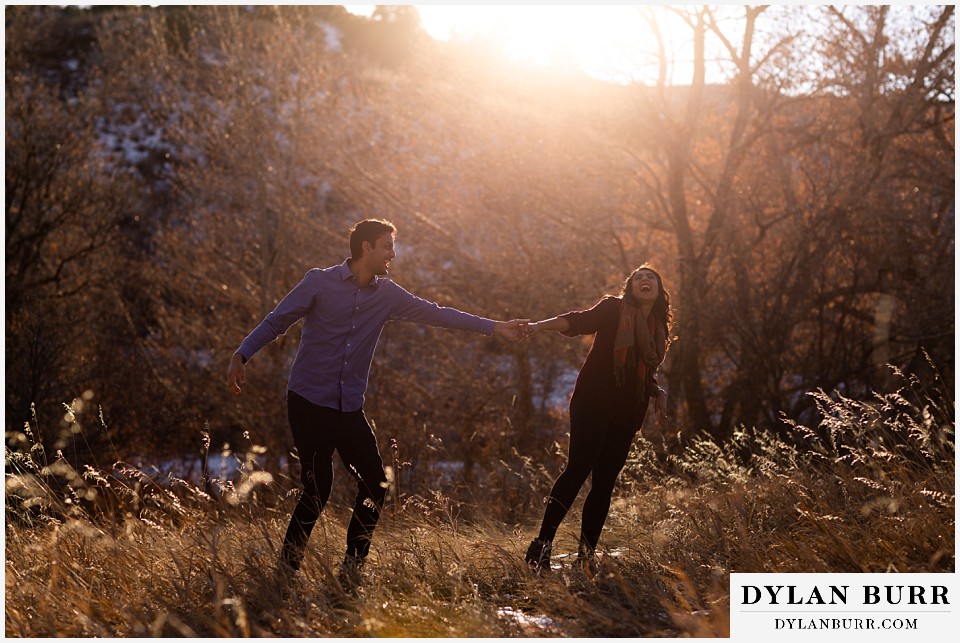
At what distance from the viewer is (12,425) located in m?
14.3

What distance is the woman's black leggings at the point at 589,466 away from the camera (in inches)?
200

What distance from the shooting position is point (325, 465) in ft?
15.9

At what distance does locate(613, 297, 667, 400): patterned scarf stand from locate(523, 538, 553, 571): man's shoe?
0.90m

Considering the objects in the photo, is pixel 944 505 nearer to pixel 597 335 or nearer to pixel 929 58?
pixel 597 335

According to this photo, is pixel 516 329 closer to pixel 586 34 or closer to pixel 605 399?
pixel 605 399

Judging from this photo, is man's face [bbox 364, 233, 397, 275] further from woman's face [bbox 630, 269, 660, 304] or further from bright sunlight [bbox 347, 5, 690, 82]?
bright sunlight [bbox 347, 5, 690, 82]

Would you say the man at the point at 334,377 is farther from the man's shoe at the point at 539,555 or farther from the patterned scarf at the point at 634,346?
the patterned scarf at the point at 634,346

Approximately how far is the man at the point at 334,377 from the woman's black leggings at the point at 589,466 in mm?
891

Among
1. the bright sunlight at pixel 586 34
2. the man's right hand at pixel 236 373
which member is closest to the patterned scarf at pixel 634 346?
the man's right hand at pixel 236 373

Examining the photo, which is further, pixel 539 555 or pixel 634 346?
pixel 634 346

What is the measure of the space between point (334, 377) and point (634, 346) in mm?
1578

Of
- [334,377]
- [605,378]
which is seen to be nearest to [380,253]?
[334,377]

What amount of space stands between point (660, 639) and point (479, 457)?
434 inches

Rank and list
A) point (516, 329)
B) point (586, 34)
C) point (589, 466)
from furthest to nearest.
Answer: point (586, 34) < point (516, 329) < point (589, 466)
